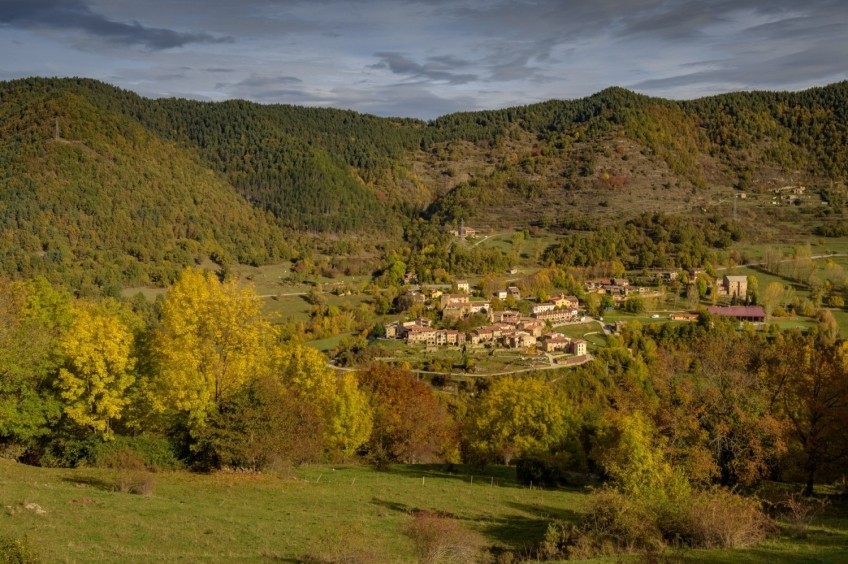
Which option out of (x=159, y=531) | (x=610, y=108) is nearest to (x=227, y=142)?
(x=610, y=108)

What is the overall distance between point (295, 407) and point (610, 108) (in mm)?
188350

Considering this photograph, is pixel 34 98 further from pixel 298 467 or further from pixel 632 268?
pixel 298 467

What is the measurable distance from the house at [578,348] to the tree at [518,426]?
41.9 metres

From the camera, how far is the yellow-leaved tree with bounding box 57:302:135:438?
79.2ft

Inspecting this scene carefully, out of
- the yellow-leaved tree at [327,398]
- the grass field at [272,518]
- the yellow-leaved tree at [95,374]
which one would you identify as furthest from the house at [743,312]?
the yellow-leaved tree at [95,374]

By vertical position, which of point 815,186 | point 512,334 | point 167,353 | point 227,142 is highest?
point 227,142

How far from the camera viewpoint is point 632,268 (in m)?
115

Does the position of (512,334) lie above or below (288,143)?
below

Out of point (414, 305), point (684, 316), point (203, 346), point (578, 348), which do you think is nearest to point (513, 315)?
point (414, 305)

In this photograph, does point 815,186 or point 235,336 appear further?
point 815,186

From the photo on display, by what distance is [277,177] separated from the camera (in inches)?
6550

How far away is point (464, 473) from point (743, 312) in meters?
65.6

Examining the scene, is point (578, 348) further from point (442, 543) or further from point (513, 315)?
point (442, 543)

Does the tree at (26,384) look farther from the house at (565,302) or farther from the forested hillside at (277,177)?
the house at (565,302)
